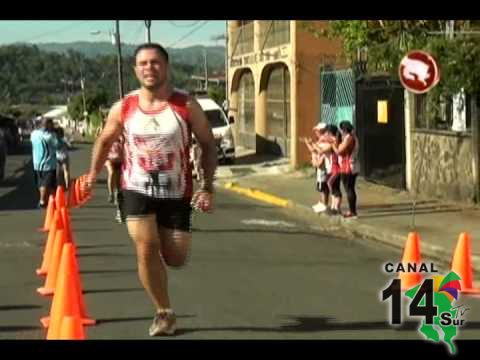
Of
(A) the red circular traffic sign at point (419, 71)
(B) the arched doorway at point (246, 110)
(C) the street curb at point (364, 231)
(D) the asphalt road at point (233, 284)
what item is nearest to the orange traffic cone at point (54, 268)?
(D) the asphalt road at point (233, 284)

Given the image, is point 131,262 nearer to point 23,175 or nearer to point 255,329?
point 255,329

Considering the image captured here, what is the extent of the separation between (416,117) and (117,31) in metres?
35.5

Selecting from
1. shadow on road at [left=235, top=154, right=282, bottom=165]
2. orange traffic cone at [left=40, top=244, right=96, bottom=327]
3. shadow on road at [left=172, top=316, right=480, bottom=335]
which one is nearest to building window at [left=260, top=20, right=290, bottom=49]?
shadow on road at [left=235, top=154, right=282, bottom=165]

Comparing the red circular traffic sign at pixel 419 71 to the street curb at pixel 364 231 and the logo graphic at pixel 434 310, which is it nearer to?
the street curb at pixel 364 231

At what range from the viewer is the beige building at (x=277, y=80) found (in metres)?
26.8

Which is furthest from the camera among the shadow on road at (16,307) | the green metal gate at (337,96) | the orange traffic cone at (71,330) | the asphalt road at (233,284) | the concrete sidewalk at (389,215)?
the green metal gate at (337,96)

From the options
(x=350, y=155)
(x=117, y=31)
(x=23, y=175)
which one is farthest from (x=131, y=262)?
(x=117, y=31)

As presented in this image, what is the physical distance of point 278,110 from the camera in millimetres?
32625

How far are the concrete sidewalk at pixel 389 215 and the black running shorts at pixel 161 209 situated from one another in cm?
531

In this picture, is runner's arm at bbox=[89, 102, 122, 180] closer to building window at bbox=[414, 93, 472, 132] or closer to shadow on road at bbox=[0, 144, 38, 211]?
building window at bbox=[414, 93, 472, 132]

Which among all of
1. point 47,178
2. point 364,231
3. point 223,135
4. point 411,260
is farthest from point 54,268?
point 223,135

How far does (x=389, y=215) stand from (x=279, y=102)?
672 inches

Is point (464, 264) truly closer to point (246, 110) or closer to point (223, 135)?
point (223, 135)

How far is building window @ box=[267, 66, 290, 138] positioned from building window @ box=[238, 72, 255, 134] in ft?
10.7
